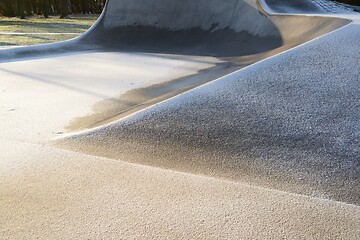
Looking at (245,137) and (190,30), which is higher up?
(190,30)

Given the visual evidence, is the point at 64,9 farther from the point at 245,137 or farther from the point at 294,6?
the point at 245,137

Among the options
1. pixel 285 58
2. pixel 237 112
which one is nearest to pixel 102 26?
pixel 285 58

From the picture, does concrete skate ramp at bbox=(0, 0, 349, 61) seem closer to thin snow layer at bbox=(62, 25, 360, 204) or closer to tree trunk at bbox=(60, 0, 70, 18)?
thin snow layer at bbox=(62, 25, 360, 204)

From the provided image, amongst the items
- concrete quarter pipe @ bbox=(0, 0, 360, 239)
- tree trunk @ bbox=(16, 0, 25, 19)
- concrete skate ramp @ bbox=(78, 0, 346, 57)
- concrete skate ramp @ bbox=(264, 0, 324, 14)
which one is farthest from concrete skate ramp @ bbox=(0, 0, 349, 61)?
tree trunk @ bbox=(16, 0, 25, 19)

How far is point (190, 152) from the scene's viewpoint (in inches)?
99.7

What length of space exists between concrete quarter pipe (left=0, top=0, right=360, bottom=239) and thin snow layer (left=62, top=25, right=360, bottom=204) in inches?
0.4

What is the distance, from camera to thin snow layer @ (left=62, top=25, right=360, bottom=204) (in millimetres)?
2291

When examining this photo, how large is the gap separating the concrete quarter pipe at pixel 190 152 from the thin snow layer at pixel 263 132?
0.01m

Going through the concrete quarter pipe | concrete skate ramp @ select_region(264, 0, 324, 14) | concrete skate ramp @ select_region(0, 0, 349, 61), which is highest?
concrete skate ramp @ select_region(264, 0, 324, 14)

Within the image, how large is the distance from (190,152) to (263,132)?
1.58 feet

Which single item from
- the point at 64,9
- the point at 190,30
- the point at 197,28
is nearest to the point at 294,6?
the point at 197,28

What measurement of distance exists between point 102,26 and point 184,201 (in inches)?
271

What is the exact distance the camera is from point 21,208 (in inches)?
73.5

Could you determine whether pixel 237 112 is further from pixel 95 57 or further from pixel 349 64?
pixel 95 57
